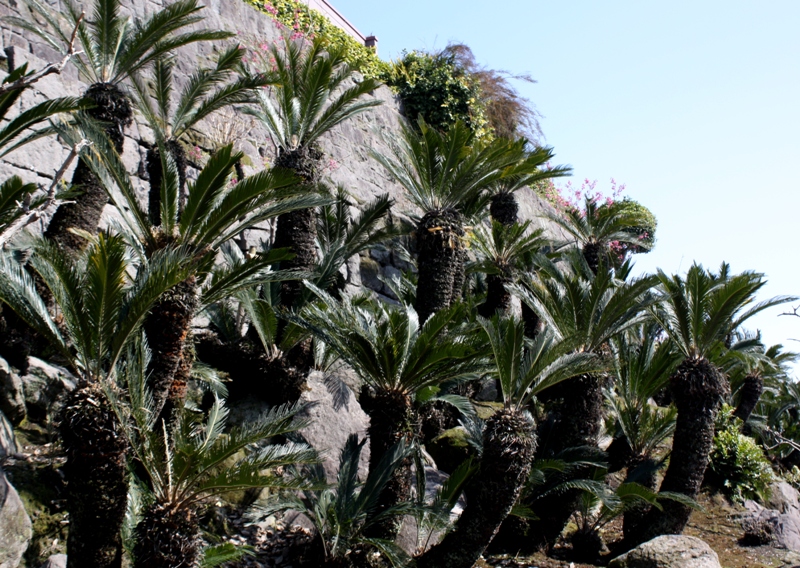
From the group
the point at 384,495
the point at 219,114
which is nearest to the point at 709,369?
the point at 384,495

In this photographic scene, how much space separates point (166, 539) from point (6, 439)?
2.23 m

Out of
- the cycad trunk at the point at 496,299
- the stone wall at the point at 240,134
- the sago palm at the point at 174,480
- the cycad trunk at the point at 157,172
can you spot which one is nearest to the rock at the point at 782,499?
the cycad trunk at the point at 496,299

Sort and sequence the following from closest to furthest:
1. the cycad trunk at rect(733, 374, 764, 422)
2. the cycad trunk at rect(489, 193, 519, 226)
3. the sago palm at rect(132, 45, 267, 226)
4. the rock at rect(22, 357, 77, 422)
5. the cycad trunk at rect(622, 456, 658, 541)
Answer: the rock at rect(22, 357, 77, 422) → the sago palm at rect(132, 45, 267, 226) → the cycad trunk at rect(622, 456, 658, 541) → the cycad trunk at rect(489, 193, 519, 226) → the cycad trunk at rect(733, 374, 764, 422)

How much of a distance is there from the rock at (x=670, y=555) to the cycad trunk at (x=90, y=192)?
7749mm

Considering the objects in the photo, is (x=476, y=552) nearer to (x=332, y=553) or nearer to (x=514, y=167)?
(x=332, y=553)

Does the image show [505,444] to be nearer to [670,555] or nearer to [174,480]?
[670,555]

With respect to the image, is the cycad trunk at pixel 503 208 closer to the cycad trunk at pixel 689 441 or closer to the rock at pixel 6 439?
the cycad trunk at pixel 689 441

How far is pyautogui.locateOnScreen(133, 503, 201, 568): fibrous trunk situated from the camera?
5766 mm

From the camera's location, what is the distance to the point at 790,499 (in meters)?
14.0

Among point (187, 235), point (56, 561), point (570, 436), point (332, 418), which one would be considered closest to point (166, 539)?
point (56, 561)

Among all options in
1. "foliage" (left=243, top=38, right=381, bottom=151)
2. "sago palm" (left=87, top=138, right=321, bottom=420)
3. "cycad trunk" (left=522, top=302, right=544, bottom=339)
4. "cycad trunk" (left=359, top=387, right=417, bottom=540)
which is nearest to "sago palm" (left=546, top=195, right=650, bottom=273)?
"cycad trunk" (left=522, top=302, right=544, bottom=339)

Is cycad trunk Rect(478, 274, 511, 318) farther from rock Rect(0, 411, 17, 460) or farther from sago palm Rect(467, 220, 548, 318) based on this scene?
rock Rect(0, 411, 17, 460)

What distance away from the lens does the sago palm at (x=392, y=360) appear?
770 centimetres

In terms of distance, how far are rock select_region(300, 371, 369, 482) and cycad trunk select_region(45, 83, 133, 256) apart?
350 cm
